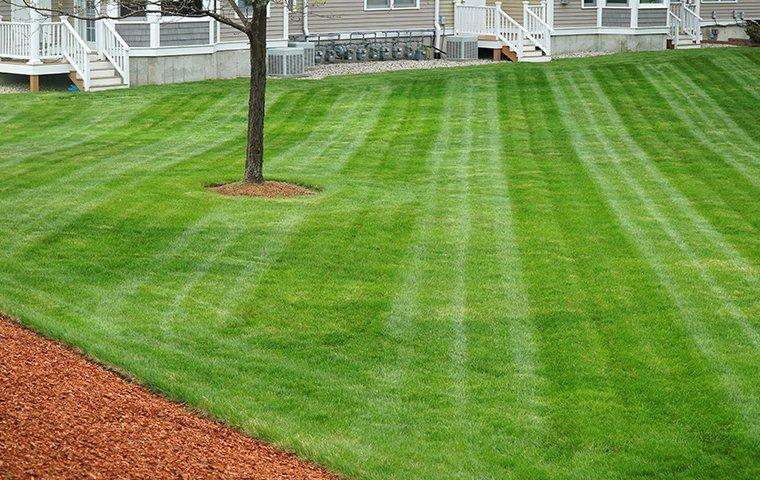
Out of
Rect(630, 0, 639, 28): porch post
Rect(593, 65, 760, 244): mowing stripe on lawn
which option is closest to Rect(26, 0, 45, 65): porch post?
Rect(593, 65, 760, 244): mowing stripe on lawn

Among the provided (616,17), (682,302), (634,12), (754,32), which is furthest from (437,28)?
(682,302)

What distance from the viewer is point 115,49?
33.7m

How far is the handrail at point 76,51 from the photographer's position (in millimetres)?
32406

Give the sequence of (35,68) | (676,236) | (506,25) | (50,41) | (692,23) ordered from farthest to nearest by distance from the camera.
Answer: (692,23), (506,25), (50,41), (35,68), (676,236)

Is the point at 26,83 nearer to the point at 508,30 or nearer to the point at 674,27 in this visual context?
the point at 508,30

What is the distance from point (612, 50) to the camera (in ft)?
148

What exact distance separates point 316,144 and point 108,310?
1293 centimetres

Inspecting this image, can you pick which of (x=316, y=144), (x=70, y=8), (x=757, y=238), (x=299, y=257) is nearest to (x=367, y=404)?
(x=299, y=257)

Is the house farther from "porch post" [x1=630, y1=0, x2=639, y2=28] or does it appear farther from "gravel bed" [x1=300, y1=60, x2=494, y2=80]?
"gravel bed" [x1=300, y1=60, x2=494, y2=80]

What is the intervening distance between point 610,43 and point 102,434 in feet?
128

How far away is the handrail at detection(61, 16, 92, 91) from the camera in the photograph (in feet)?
106

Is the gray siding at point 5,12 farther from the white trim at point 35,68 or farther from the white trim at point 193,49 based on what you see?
the white trim at point 193,49

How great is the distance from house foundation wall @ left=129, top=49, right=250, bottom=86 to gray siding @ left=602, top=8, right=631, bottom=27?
14.4 metres

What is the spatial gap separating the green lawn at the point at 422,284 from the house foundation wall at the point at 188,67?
642cm
